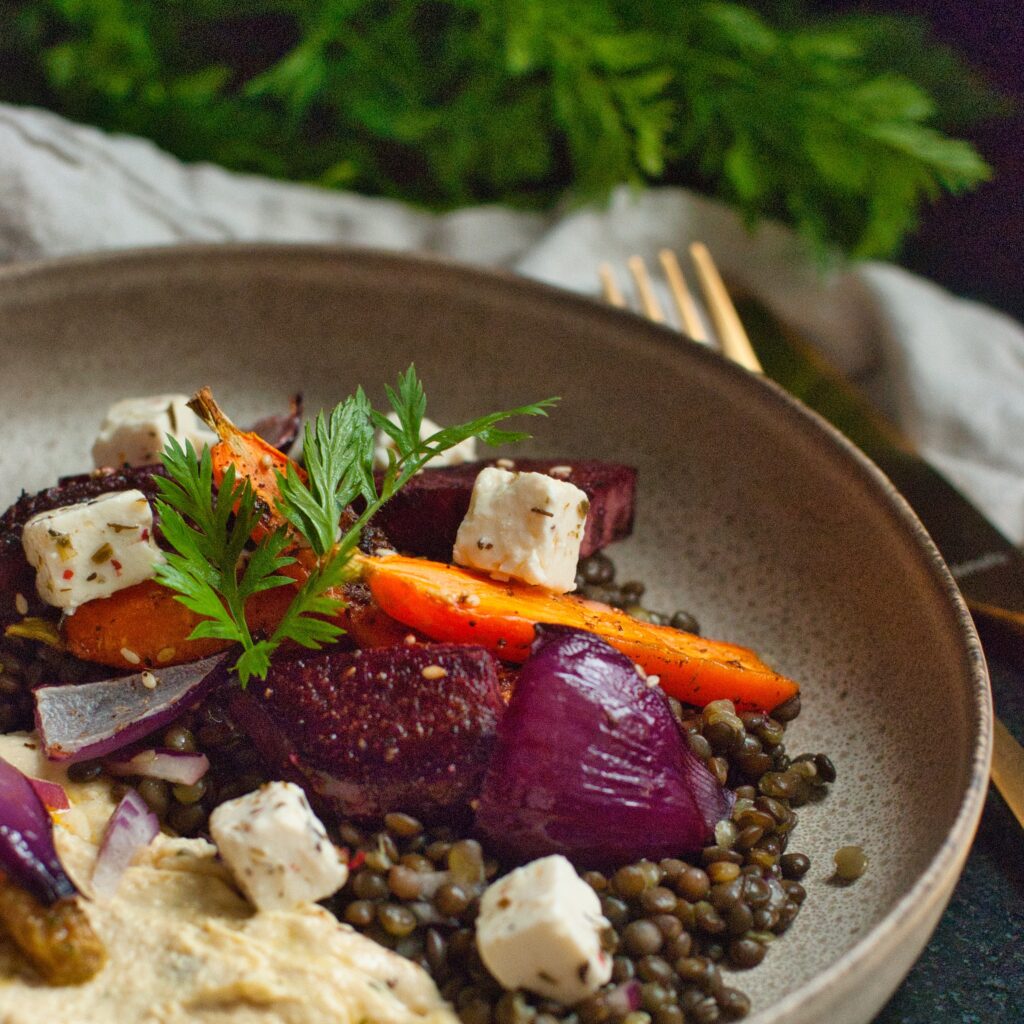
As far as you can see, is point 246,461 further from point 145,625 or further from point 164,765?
point 164,765

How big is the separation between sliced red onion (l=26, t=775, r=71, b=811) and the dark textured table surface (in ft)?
6.48

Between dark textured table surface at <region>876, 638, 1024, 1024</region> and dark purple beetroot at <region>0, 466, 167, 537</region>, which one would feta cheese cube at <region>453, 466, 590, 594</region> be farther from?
dark textured table surface at <region>876, 638, 1024, 1024</region>

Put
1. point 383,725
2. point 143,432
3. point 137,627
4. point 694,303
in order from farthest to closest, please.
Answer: point 694,303, point 143,432, point 137,627, point 383,725

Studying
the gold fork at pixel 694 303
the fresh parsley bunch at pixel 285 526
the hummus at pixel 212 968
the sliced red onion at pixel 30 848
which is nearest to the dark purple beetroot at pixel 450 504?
the fresh parsley bunch at pixel 285 526

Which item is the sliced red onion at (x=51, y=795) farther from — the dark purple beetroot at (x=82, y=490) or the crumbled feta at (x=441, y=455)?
the crumbled feta at (x=441, y=455)

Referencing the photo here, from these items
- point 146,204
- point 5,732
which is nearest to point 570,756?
point 5,732

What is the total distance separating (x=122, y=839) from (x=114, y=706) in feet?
1.17

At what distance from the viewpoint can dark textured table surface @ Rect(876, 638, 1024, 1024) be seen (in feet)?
8.87

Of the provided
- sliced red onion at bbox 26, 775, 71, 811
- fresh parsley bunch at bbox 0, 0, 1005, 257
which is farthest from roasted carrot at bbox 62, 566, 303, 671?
fresh parsley bunch at bbox 0, 0, 1005, 257

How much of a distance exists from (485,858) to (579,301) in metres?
2.24

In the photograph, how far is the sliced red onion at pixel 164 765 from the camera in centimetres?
280

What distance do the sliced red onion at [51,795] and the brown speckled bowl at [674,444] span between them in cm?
153

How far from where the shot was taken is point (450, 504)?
321 centimetres

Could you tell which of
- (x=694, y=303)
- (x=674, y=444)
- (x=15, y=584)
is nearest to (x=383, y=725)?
(x=15, y=584)
